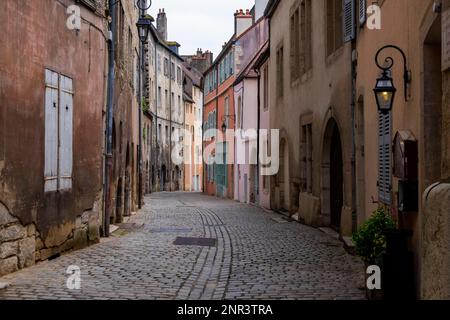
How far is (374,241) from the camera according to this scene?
7.30 m

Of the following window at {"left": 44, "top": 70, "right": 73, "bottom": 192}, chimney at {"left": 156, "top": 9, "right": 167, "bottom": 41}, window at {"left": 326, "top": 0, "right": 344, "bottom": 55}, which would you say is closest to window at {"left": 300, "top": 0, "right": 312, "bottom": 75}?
window at {"left": 326, "top": 0, "right": 344, "bottom": 55}

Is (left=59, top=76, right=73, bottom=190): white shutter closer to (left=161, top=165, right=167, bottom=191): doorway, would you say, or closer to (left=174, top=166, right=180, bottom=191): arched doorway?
(left=161, top=165, right=167, bottom=191): doorway

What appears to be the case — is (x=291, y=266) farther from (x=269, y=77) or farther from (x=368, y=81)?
(x=269, y=77)

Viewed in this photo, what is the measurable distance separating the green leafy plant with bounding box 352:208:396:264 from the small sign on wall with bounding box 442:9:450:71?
2038mm

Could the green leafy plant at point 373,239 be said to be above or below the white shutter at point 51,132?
below

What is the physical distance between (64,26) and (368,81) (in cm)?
497

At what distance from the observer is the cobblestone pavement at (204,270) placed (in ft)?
25.1

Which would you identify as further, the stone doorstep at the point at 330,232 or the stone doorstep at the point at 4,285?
the stone doorstep at the point at 330,232

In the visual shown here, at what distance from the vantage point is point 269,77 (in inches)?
971

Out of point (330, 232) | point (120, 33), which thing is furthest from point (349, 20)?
point (120, 33)

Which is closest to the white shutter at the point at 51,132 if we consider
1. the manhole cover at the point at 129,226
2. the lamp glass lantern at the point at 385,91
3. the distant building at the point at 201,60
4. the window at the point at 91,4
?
the window at the point at 91,4

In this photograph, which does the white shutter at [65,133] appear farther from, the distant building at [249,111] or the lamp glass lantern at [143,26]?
the distant building at [249,111]

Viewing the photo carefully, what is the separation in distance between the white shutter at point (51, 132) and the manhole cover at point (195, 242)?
3.32 m

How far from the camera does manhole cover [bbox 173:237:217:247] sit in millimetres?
12882
